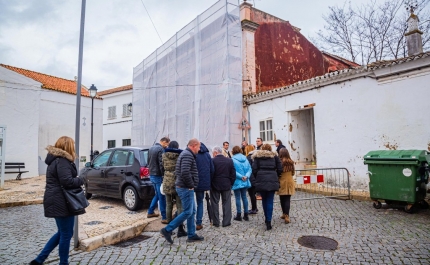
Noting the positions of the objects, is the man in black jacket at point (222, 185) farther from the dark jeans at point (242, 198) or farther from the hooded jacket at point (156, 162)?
the hooded jacket at point (156, 162)

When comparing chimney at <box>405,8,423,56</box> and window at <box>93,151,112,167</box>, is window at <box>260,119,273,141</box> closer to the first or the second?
chimney at <box>405,8,423,56</box>

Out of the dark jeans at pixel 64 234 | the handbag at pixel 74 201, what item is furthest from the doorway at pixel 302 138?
the dark jeans at pixel 64 234

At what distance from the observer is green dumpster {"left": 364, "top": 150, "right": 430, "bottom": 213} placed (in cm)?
623

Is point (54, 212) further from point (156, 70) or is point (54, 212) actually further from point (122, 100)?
point (122, 100)

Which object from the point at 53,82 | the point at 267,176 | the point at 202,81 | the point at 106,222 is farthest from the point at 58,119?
the point at 267,176

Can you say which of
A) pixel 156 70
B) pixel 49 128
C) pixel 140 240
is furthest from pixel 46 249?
pixel 49 128

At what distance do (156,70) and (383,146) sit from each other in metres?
12.6

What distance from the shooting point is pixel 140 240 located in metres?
4.88

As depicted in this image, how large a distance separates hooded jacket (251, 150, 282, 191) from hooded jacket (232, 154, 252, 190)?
0.52 meters

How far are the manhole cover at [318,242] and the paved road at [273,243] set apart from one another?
110 mm

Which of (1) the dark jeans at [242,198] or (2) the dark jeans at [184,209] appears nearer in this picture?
(2) the dark jeans at [184,209]

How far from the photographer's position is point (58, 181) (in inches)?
138

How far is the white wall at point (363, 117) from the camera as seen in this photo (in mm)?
7418

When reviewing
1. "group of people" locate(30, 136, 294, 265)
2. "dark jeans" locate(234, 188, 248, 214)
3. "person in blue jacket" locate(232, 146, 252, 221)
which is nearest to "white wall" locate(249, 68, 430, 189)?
"group of people" locate(30, 136, 294, 265)
